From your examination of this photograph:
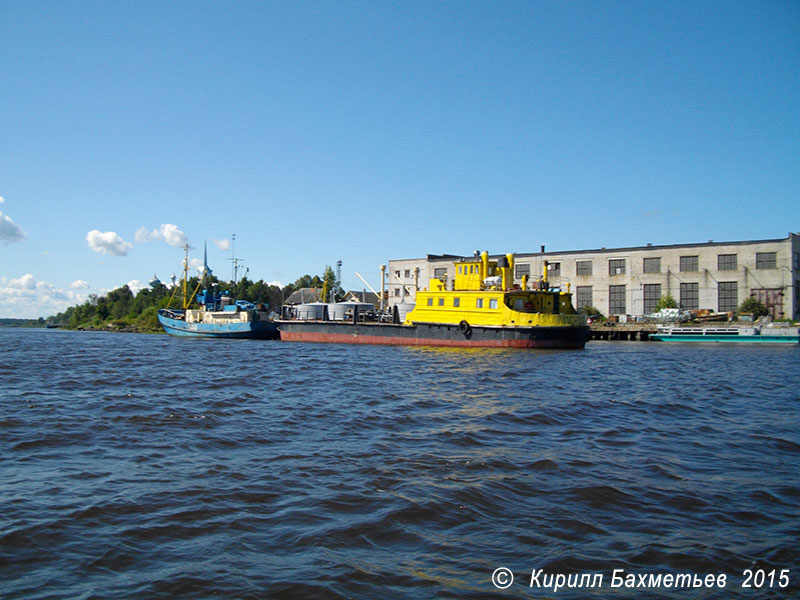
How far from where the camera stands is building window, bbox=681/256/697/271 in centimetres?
5119

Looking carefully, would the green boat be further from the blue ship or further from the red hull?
the blue ship

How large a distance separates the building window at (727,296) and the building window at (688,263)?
251cm

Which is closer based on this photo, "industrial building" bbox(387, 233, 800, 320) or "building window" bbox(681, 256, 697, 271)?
"industrial building" bbox(387, 233, 800, 320)

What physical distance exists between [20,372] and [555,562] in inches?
739

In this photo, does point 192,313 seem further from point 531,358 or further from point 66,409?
point 66,409

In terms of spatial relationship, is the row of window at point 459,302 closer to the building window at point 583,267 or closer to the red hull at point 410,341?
the red hull at point 410,341

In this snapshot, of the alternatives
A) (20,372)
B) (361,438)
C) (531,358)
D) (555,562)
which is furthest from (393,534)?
(531,358)

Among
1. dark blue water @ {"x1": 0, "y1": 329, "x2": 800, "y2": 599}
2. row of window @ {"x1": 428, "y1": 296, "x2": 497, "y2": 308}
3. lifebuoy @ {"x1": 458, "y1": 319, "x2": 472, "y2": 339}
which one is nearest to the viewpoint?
dark blue water @ {"x1": 0, "y1": 329, "x2": 800, "y2": 599}

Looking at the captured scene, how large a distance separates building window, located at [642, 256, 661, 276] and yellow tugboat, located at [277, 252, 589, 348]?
24115 mm

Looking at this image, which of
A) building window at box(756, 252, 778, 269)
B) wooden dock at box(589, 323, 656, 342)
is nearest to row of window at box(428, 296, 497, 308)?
wooden dock at box(589, 323, 656, 342)

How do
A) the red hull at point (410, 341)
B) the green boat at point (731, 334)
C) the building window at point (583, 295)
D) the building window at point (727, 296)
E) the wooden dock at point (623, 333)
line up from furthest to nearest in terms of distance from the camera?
the building window at point (583, 295), the building window at point (727, 296), the wooden dock at point (623, 333), the green boat at point (731, 334), the red hull at point (410, 341)

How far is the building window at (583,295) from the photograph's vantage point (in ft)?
184

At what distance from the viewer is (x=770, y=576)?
14.0 feet

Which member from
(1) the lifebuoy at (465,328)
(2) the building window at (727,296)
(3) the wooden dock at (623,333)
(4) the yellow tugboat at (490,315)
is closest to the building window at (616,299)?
(3) the wooden dock at (623,333)
